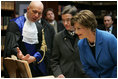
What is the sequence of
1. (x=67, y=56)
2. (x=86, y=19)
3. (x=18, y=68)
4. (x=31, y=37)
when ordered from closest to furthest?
(x=86, y=19) < (x=18, y=68) < (x=67, y=56) < (x=31, y=37)

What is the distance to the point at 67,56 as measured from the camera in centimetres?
217

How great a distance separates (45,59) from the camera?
277cm

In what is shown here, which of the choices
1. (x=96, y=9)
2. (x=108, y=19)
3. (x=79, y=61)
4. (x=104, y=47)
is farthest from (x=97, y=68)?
(x=96, y=9)

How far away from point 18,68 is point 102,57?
0.69 m

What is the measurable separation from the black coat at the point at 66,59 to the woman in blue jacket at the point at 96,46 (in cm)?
28

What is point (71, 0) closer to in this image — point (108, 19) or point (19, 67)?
point (108, 19)

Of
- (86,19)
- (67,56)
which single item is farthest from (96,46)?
(67,56)

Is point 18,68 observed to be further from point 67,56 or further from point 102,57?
point 102,57

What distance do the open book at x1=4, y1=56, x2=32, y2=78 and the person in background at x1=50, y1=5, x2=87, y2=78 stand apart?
37 cm

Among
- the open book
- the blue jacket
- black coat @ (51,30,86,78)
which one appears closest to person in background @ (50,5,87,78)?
black coat @ (51,30,86,78)

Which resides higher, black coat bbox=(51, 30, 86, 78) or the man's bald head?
the man's bald head

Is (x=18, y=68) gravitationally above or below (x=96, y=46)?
below

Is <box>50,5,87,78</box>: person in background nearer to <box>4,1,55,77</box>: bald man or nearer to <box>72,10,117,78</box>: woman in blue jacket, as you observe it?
<box>72,10,117,78</box>: woman in blue jacket

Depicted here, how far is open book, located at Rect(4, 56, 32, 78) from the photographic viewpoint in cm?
179
